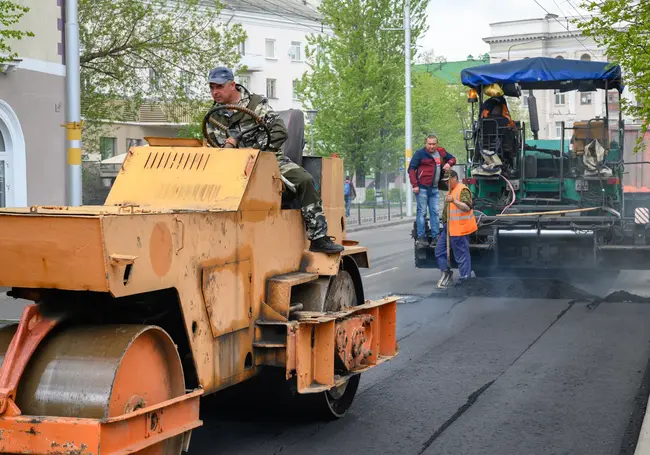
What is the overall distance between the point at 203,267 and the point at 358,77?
41.4 meters

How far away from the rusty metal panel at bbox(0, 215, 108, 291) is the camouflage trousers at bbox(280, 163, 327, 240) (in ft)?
8.10

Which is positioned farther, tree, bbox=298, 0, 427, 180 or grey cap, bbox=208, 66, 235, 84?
tree, bbox=298, 0, 427, 180

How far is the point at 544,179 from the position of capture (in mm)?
15125

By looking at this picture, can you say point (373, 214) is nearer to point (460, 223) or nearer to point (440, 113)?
point (440, 113)

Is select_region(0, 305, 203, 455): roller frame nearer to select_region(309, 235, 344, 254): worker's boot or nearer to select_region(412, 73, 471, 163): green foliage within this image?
select_region(309, 235, 344, 254): worker's boot

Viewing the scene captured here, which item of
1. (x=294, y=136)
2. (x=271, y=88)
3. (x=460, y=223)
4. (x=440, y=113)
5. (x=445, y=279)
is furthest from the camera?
(x=271, y=88)

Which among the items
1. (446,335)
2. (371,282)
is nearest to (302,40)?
(371,282)

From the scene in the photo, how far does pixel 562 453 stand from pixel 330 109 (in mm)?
40406

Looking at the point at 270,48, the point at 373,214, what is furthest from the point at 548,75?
the point at 270,48

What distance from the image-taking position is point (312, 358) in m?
6.37

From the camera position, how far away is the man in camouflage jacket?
673cm

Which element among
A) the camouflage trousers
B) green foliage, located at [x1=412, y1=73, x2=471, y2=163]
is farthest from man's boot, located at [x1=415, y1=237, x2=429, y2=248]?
green foliage, located at [x1=412, y1=73, x2=471, y2=163]

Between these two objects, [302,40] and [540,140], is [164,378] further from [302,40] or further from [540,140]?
[302,40]

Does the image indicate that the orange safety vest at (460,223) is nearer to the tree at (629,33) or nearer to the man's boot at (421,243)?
the man's boot at (421,243)
